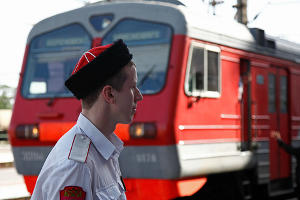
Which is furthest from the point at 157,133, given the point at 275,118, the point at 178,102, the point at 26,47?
the point at 275,118

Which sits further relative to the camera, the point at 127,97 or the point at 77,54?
the point at 77,54

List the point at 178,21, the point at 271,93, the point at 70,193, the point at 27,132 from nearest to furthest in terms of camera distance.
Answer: the point at 70,193, the point at 178,21, the point at 27,132, the point at 271,93

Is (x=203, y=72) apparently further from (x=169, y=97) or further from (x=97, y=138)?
(x=97, y=138)

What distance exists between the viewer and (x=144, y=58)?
7.54 m

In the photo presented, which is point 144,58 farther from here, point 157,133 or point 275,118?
point 275,118

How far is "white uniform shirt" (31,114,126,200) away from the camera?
68.6 inches

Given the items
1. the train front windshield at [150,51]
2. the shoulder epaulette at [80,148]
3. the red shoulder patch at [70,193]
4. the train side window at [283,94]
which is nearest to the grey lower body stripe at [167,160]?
the train front windshield at [150,51]

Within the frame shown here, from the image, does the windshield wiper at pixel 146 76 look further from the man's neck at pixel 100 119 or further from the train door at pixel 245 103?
the man's neck at pixel 100 119

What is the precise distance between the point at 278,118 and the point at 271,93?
496mm

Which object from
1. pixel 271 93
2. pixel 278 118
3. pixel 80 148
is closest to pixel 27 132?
pixel 271 93

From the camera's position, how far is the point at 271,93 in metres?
9.83

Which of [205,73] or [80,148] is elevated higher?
[205,73]

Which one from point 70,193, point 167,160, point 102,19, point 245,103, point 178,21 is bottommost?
point 167,160

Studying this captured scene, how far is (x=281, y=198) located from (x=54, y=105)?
5.68 m
